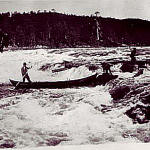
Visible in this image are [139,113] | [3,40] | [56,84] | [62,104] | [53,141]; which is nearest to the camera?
[53,141]

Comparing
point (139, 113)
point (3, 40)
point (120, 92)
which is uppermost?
point (3, 40)

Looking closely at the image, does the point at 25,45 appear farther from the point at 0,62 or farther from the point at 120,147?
the point at 120,147

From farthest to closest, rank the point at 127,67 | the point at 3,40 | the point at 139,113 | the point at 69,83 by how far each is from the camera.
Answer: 1. the point at 127,67
2. the point at 69,83
3. the point at 139,113
4. the point at 3,40

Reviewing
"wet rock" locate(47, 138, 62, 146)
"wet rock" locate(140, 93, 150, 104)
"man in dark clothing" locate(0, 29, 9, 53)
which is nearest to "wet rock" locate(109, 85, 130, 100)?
"wet rock" locate(140, 93, 150, 104)

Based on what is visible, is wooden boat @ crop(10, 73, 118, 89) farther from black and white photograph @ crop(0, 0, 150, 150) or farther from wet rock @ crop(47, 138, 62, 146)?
wet rock @ crop(47, 138, 62, 146)

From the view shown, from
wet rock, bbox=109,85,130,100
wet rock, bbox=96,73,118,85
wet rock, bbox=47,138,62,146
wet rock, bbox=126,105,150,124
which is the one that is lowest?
wet rock, bbox=47,138,62,146

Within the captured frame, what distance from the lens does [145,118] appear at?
11.6 ft

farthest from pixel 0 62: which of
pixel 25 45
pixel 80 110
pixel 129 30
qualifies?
pixel 129 30

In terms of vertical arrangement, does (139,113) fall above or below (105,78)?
below

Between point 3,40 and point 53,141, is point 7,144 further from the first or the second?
point 3,40

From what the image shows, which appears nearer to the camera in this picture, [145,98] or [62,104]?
[145,98]

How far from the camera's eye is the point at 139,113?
3.65m

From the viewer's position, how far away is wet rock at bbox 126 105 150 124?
11.5 ft

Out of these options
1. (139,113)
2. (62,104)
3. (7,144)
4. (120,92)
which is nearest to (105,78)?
(120,92)
